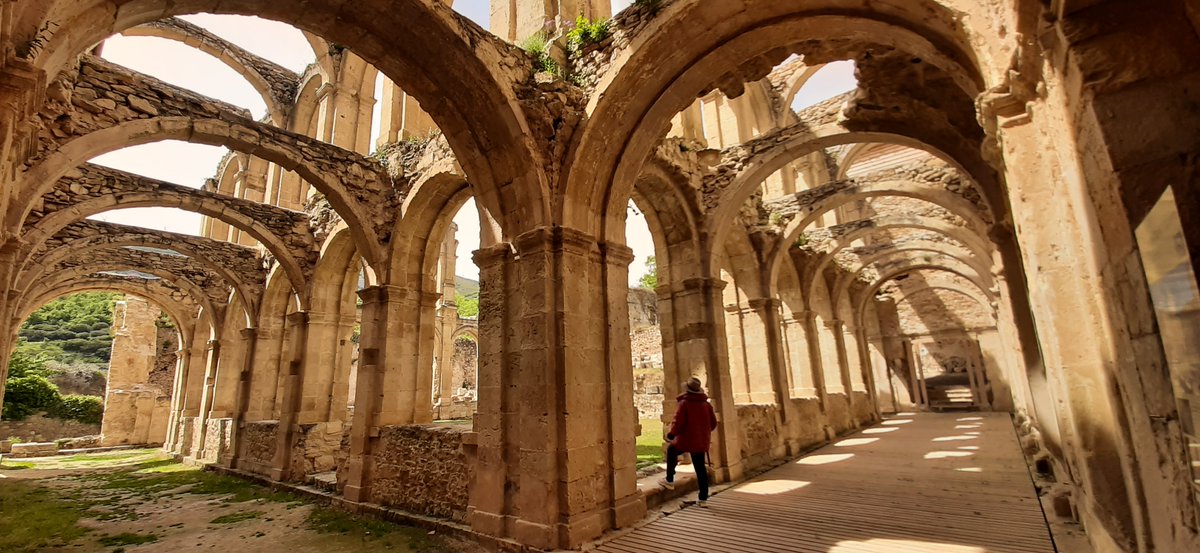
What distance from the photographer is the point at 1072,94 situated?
2.18 metres

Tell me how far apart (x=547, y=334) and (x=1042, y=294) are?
3594 millimetres

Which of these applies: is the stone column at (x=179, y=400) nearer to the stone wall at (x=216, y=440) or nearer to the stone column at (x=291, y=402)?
the stone wall at (x=216, y=440)

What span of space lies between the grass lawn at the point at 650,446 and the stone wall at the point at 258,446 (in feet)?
22.9

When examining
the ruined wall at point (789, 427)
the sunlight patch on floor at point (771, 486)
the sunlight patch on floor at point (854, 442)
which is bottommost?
the sunlight patch on floor at point (771, 486)

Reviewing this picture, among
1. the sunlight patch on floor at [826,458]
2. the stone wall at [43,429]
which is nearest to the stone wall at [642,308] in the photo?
the sunlight patch on floor at [826,458]

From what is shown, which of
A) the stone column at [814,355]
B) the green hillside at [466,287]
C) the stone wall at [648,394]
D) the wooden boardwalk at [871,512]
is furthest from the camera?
the green hillside at [466,287]

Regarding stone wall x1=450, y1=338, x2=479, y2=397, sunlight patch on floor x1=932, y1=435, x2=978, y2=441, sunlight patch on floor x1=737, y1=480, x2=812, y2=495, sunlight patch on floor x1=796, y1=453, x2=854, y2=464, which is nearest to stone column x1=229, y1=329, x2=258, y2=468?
sunlight patch on floor x1=737, y1=480, x2=812, y2=495

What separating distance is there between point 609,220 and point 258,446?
30.3 ft

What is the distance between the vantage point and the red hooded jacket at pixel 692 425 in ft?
19.3

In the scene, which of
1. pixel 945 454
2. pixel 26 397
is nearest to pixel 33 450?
pixel 26 397

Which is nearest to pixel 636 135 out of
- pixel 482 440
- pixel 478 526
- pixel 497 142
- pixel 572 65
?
pixel 572 65

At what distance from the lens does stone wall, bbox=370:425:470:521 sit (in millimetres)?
5773

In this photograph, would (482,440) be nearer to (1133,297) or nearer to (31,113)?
(31,113)

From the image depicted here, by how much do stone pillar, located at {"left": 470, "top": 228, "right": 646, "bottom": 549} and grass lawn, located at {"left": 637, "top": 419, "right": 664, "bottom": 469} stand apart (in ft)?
10.3
